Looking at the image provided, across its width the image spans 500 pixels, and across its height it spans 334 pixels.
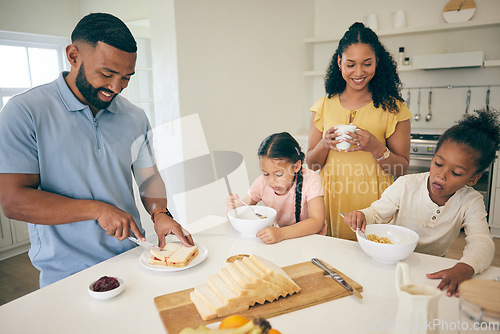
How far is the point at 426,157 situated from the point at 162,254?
10.4ft

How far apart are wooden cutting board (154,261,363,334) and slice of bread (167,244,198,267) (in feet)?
0.49

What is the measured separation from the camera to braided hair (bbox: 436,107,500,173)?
125 centimetres

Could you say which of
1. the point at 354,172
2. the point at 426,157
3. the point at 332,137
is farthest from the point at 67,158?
the point at 426,157

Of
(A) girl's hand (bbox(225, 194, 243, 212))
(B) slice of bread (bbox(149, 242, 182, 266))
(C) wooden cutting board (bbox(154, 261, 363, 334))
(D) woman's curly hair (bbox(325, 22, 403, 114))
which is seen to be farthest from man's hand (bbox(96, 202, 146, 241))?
(D) woman's curly hair (bbox(325, 22, 403, 114))

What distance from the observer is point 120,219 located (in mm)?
1105

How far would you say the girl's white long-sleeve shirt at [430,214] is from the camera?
50.3 inches

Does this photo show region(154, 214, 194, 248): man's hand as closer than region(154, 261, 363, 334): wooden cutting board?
No

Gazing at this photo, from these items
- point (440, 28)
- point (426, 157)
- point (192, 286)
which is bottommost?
point (426, 157)

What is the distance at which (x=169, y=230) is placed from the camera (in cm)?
128

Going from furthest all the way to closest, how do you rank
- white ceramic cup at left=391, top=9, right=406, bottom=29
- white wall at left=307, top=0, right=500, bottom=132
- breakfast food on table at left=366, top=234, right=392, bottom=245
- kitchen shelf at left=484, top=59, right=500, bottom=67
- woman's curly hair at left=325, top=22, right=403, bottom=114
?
white ceramic cup at left=391, top=9, right=406, bottom=29 < white wall at left=307, top=0, right=500, bottom=132 < kitchen shelf at left=484, top=59, right=500, bottom=67 < woman's curly hair at left=325, top=22, right=403, bottom=114 < breakfast food on table at left=366, top=234, right=392, bottom=245

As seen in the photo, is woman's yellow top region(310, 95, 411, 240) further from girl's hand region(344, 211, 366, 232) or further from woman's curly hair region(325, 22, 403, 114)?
girl's hand region(344, 211, 366, 232)

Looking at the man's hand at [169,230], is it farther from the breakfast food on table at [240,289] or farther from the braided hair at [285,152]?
the braided hair at [285,152]

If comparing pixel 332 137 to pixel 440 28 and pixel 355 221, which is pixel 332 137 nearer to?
pixel 355 221

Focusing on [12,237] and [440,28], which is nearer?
[12,237]
